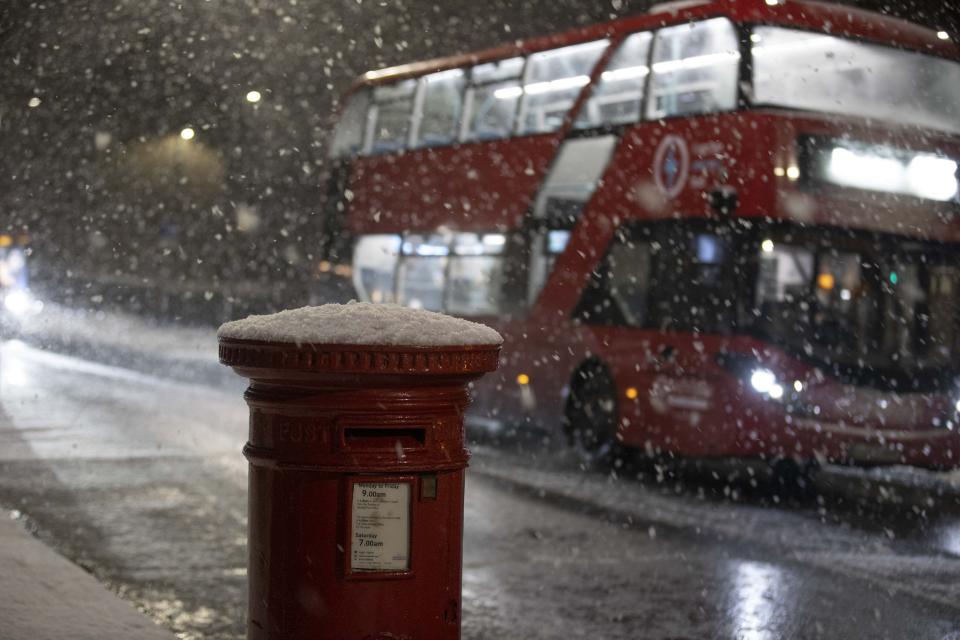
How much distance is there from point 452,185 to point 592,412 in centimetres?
354

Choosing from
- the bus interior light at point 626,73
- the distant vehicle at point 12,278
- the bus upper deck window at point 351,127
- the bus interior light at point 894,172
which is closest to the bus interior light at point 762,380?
the bus interior light at point 894,172

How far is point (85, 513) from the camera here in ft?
26.1

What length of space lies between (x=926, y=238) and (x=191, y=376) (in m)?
11.8

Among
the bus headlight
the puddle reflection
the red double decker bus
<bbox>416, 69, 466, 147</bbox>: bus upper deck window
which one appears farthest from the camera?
<bbox>416, 69, 466, 147</bbox>: bus upper deck window

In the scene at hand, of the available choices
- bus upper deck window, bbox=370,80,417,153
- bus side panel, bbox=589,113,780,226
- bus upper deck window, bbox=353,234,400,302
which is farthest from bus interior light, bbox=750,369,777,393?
bus upper deck window, bbox=370,80,417,153

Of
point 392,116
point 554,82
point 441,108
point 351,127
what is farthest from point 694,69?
point 351,127

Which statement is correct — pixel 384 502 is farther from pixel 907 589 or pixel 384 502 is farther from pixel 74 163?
pixel 74 163

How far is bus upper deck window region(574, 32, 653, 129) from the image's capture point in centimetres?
1202

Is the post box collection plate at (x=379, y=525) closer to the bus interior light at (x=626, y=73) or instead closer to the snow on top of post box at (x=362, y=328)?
the snow on top of post box at (x=362, y=328)

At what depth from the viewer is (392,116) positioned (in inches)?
630

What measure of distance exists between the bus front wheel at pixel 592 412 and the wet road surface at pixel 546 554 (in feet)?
2.67

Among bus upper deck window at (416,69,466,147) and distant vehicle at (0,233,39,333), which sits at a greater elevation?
bus upper deck window at (416,69,466,147)

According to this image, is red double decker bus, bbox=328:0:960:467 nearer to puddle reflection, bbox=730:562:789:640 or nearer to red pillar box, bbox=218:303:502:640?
puddle reflection, bbox=730:562:789:640

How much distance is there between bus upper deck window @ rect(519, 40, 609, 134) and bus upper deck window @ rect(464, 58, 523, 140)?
23cm
